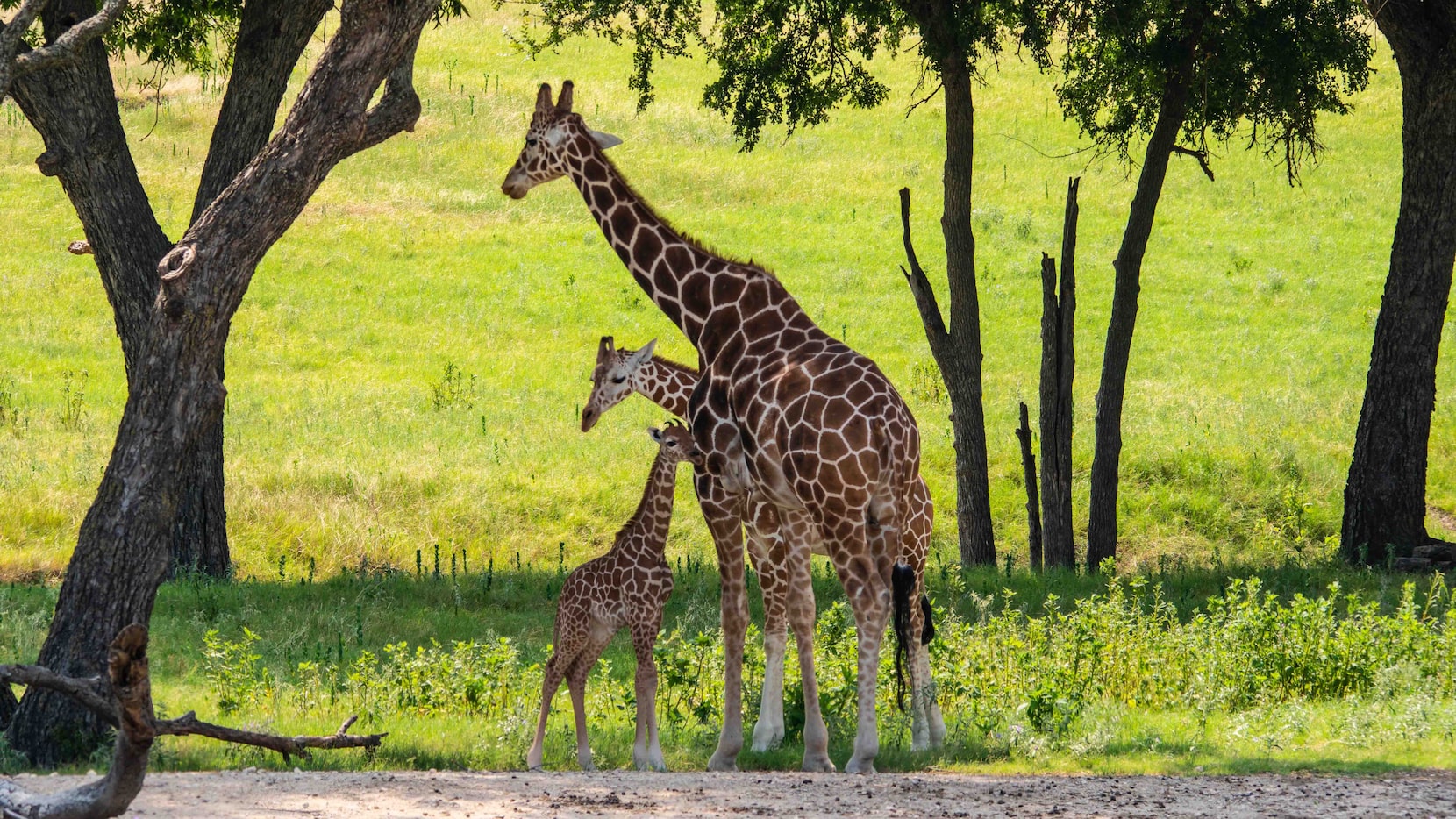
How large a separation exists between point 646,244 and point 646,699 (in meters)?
3.35

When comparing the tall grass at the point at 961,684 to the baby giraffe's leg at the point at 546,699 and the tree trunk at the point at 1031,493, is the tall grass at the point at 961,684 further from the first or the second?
the tree trunk at the point at 1031,493

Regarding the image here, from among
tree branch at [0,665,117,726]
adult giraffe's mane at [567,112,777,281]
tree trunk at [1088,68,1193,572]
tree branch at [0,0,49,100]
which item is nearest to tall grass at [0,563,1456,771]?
tree branch at [0,665,117,726]

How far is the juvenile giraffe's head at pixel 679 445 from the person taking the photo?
30.9 ft

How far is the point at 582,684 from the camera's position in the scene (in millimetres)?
9156

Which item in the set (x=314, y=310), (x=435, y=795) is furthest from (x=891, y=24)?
(x=314, y=310)

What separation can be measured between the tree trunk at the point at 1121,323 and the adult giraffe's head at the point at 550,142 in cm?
805

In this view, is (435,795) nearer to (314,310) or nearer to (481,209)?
(314,310)

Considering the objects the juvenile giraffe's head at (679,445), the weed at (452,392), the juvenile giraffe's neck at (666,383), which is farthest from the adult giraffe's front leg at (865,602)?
the weed at (452,392)

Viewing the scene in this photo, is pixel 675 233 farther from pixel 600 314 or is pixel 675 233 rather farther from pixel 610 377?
pixel 600 314

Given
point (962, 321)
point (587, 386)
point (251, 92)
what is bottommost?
point (587, 386)

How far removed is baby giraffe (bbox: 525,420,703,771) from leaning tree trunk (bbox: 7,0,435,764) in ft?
7.91

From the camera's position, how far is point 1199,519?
71.1ft

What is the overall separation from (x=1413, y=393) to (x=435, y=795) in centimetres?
1201

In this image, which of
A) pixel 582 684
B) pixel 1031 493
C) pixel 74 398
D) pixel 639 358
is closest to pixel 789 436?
pixel 639 358
